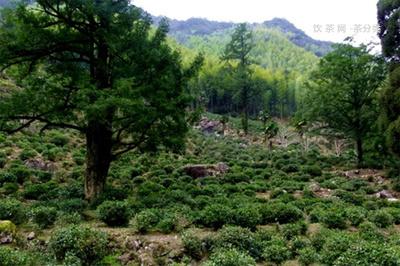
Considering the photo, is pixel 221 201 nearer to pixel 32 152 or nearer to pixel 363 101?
pixel 32 152

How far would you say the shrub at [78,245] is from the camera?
5430 mm

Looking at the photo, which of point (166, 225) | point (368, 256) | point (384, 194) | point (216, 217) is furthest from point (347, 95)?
point (166, 225)

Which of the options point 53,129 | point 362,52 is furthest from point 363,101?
point 53,129

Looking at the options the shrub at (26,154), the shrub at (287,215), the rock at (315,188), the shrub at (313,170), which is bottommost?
the shrub at (313,170)

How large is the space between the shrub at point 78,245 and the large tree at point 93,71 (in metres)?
4.19

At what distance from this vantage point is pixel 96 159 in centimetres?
1016

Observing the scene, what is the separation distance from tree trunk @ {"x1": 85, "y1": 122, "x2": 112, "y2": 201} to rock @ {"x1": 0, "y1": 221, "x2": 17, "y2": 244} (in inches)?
147

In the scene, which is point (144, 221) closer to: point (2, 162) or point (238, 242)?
point (238, 242)

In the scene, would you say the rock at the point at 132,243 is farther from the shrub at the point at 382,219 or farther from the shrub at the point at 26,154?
the shrub at the point at 26,154

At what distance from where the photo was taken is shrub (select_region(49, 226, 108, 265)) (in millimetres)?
5430

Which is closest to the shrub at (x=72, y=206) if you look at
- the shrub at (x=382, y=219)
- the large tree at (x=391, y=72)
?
the shrub at (x=382, y=219)

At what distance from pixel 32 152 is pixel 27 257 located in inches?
524

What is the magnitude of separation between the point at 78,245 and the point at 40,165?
1192cm

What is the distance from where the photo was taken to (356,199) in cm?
1327
